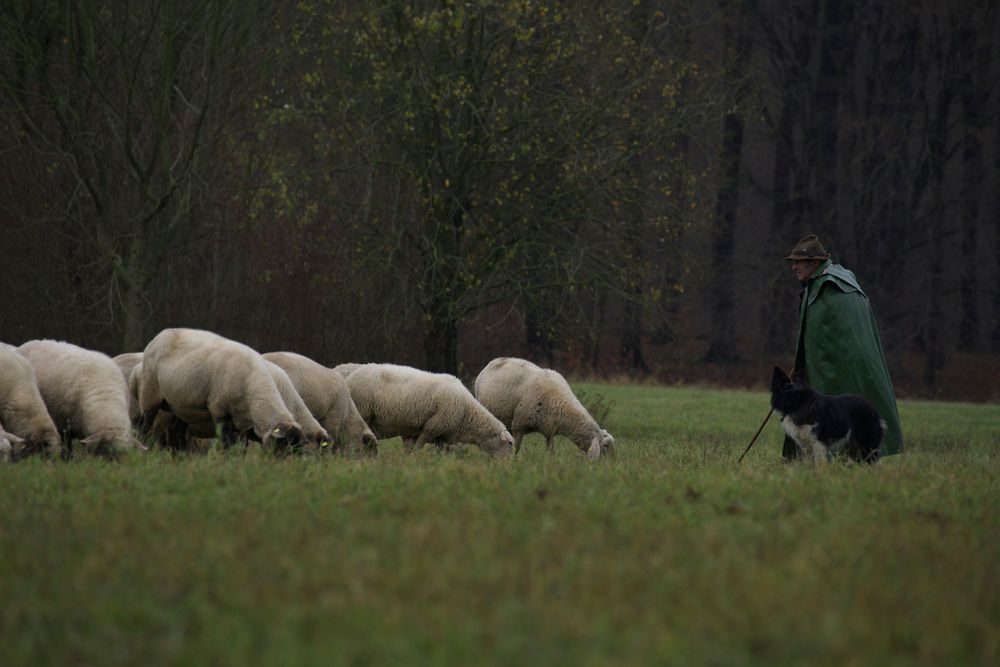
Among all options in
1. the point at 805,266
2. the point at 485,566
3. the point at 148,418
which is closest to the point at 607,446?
the point at 805,266

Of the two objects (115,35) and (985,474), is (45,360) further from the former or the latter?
(985,474)

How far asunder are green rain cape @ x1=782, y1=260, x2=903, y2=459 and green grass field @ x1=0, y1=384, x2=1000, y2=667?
2048 mm

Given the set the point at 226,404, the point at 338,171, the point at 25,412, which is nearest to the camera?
the point at 25,412

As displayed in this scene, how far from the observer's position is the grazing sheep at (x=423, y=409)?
42.0ft

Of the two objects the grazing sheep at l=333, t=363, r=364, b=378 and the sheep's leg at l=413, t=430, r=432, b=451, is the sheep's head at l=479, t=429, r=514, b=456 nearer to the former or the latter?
the sheep's leg at l=413, t=430, r=432, b=451

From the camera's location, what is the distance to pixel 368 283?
1773 centimetres

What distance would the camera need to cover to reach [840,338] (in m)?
11.5

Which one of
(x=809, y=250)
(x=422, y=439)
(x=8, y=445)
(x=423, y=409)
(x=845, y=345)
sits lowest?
(x=422, y=439)

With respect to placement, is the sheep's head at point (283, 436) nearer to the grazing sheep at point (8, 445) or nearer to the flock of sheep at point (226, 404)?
the flock of sheep at point (226, 404)

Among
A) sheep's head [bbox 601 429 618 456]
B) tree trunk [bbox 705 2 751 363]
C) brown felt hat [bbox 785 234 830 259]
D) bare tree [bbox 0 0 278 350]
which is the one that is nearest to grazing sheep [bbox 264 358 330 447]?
sheep's head [bbox 601 429 618 456]

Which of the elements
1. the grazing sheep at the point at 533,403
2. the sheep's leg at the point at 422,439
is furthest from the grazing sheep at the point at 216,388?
the grazing sheep at the point at 533,403

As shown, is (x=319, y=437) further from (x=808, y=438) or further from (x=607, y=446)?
(x=808, y=438)

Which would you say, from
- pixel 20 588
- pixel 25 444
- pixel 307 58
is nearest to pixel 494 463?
pixel 25 444

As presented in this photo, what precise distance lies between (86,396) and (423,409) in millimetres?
3639
